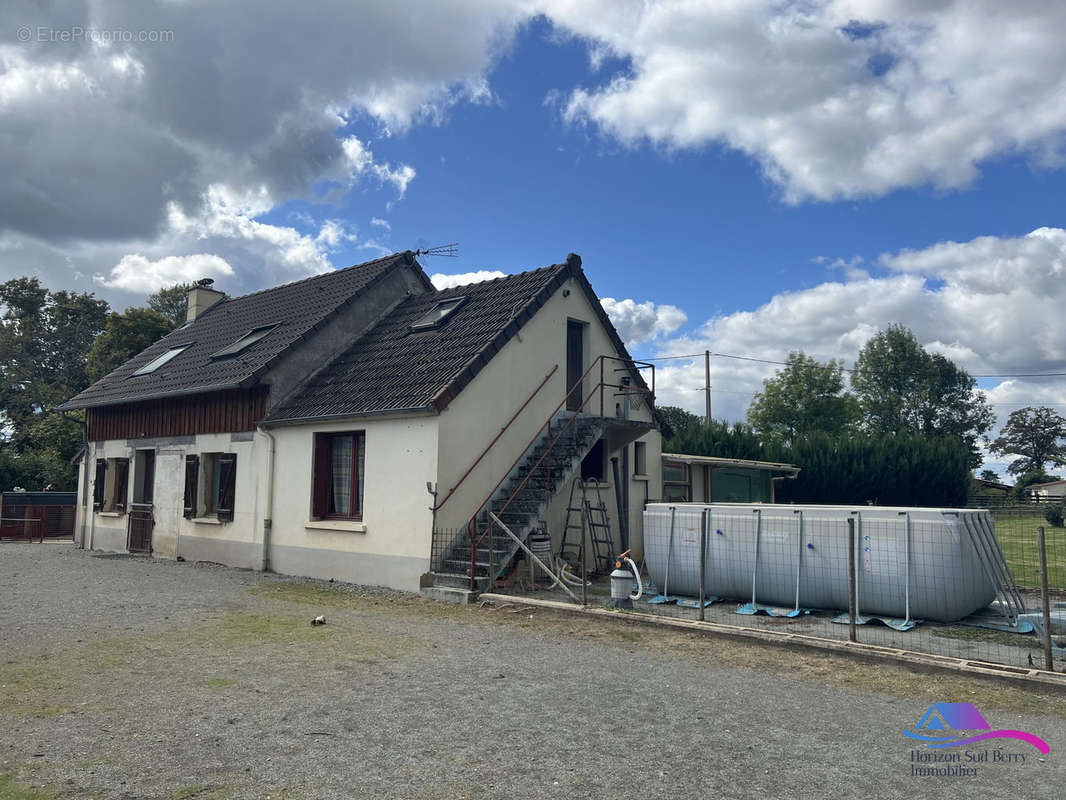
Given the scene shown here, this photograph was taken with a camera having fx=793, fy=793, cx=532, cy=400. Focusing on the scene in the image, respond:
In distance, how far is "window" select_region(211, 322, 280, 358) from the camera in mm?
18078

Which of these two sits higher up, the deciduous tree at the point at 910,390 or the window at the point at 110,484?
the deciduous tree at the point at 910,390

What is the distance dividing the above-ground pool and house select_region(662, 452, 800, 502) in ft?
23.1

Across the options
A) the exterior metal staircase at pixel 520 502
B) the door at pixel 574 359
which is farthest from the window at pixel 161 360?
the exterior metal staircase at pixel 520 502

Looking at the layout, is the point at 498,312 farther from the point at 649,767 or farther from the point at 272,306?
the point at 649,767

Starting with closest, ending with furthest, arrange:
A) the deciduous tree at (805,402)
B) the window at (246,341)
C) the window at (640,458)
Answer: the window at (640,458), the window at (246,341), the deciduous tree at (805,402)

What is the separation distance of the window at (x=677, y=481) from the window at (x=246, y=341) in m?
10.1

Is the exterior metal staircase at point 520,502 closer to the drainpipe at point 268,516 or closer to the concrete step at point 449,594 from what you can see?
the concrete step at point 449,594

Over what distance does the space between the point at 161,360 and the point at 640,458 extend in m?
13.1

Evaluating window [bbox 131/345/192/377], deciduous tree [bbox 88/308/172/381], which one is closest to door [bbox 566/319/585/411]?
window [bbox 131/345/192/377]

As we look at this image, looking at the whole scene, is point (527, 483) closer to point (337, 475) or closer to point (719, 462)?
point (337, 475)

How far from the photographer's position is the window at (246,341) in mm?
18078

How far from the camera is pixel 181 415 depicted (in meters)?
18.0

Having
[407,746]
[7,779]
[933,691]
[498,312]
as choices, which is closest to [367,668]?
[407,746]

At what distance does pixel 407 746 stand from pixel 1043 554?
19.3 feet
